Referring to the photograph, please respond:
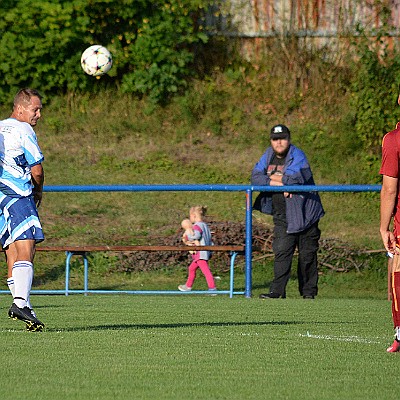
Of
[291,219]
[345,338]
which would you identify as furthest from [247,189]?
[345,338]

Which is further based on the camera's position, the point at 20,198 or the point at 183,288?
the point at 183,288

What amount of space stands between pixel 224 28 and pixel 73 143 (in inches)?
140

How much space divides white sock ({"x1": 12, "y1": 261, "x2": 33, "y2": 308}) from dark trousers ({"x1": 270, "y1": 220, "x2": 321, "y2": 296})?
551 centimetres

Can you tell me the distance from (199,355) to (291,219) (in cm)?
648

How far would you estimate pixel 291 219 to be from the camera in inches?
518

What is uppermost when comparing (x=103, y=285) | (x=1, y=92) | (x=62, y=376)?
(x=1, y=92)

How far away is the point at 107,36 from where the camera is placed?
20.6 metres

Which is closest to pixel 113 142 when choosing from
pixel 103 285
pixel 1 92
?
pixel 1 92

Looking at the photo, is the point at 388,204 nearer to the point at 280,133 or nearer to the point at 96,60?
the point at 280,133

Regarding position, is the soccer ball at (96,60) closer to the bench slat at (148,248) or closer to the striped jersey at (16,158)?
the bench slat at (148,248)

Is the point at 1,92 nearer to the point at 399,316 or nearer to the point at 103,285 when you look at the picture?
the point at 103,285

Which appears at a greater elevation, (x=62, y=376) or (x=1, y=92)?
(x=1, y=92)

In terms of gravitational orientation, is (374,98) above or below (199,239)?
above

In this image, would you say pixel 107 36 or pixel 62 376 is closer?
pixel 62 376
